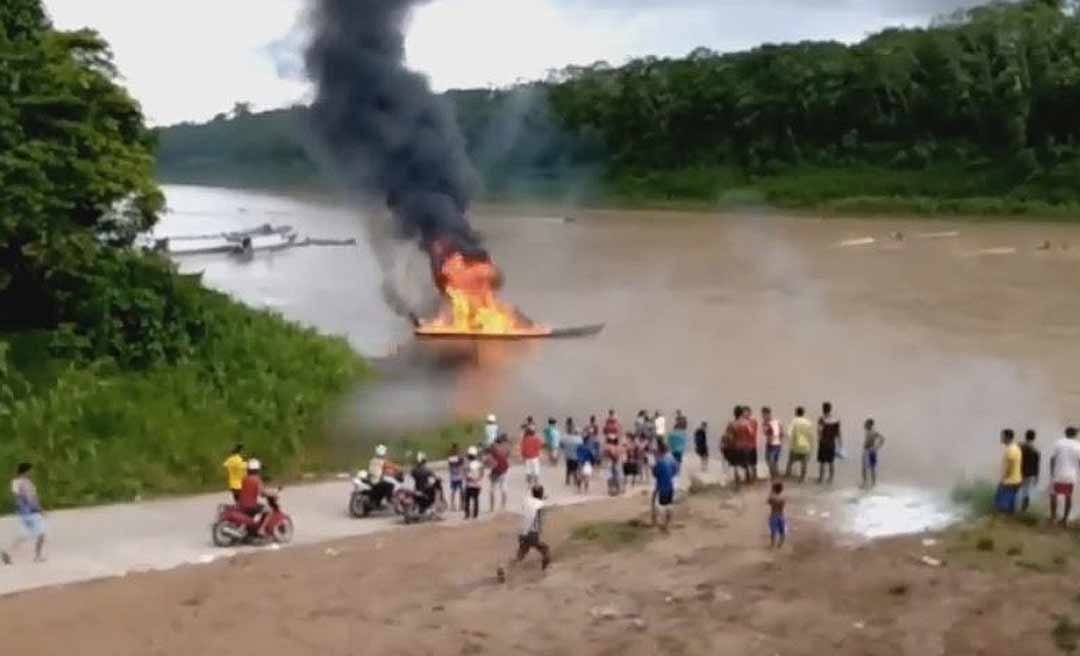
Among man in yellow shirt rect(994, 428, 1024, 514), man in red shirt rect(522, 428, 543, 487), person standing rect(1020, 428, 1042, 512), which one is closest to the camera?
man in yellow shirt rect(994, 428, 1024, 514)

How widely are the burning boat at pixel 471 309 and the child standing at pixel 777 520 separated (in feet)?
87.8

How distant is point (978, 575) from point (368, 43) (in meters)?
30.0

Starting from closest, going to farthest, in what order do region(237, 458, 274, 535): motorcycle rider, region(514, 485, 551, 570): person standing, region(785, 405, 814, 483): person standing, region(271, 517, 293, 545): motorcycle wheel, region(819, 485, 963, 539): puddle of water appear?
region(514, 485, 551, 570): person standing, region(819, 485, 963, 539): puddle of water, region(237, 458, 274, 535): motorcycle rider, region(271, 517, 293, 545): motorcycle wheel, region(785, 405, 814, 483): person standing

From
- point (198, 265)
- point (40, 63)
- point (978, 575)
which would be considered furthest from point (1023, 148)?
point (978, 575)

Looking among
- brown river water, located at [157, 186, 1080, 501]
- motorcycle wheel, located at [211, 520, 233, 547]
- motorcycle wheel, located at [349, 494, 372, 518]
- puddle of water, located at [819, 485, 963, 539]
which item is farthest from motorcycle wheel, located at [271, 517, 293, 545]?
brown river water, located at [157, 186, 1080, 501]

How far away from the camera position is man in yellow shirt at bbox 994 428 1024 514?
61.8 ft

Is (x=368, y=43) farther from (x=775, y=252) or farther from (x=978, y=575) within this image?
(x=775, y=252)

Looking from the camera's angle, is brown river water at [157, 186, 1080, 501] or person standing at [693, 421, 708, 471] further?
brown river water at [157, 186, 1080, 501]

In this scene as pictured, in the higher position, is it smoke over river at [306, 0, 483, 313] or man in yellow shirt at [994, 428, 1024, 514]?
smoke over river at [306, 0, 483, 313]

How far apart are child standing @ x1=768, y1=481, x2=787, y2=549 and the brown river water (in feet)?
22.0

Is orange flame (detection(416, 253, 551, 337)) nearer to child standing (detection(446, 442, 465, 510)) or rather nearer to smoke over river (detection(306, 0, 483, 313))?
smoke over river (detection(306, 0, 483, 313))

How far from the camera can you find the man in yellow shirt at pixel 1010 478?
61.8 feet

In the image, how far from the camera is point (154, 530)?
20.7 m

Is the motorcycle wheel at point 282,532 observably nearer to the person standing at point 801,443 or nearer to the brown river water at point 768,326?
the person standing at point 801,443
